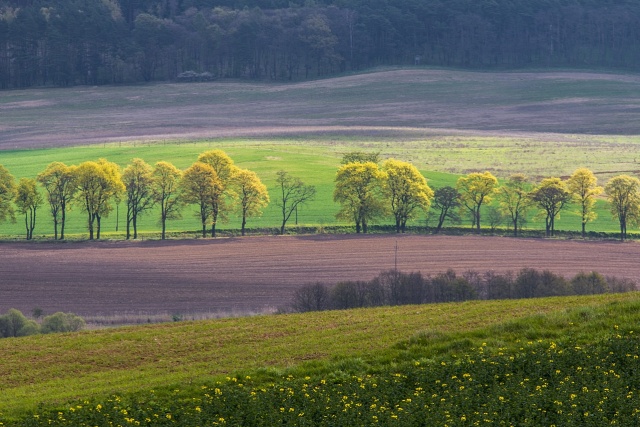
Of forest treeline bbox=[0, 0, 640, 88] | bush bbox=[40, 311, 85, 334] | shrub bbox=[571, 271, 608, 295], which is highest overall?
forest treeline bbox=[0, 0, 640, 88]

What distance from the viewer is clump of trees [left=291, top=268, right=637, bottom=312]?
51.3m

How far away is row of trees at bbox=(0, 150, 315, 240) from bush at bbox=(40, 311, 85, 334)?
33867mm

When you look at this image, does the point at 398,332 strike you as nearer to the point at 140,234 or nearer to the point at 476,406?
the point at 476,406

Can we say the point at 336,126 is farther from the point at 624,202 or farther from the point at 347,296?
the point at 347,296

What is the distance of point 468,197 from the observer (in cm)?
8712

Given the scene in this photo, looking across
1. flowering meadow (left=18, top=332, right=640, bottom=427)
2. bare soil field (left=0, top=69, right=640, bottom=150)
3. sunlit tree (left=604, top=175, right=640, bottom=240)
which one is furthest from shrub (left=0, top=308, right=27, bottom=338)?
bare soil field (left=0, top=69, right=640, bottom=150)

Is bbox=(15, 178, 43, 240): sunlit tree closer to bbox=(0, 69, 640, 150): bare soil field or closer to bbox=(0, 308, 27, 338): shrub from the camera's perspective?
bbox=(0, 69, 640, 150): bare soil field

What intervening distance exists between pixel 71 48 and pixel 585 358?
173498mm

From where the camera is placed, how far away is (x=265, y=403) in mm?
20312

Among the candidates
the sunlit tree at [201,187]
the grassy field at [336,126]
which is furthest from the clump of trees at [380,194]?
the sunlit tree at [201,187]

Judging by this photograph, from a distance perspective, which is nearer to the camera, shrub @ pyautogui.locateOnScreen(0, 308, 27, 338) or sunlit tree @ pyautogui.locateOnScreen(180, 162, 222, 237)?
shrub @ pyautogui.locateOnScreen(0, 308, 27, 338)

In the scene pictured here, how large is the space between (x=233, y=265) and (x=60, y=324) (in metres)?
24.5

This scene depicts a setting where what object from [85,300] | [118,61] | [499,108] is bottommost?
[85,300]

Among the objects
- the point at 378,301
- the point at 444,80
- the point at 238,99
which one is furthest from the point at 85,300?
the point at 444,80
